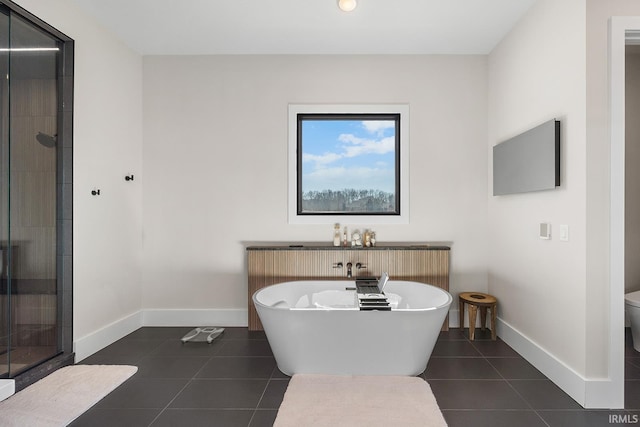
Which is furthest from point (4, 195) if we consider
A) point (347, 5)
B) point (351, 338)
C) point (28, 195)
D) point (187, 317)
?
point (347, 5)

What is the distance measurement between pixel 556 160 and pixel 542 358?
1449 millimetres

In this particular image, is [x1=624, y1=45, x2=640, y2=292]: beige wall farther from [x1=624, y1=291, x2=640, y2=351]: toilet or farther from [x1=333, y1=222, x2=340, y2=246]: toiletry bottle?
[x1=333, y1=222, x2=340, y2=246]: toiletry bottle

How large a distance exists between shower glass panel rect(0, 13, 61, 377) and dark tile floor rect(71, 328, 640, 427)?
1.77ft

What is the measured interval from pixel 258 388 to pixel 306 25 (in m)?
2.95

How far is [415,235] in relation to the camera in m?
3.69

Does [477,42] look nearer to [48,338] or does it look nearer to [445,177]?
[445,177]

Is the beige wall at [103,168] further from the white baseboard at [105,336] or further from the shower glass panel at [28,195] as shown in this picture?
the shower glass panel at [28,195]

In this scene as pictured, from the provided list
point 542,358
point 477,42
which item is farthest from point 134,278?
point 477,42

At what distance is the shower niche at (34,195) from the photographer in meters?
2.32

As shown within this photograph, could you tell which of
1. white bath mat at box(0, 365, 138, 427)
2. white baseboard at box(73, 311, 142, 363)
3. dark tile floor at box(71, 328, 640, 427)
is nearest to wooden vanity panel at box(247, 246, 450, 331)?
dark tile floor at box(71, 328, 640, 427)

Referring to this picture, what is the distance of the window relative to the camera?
3752 millimetres

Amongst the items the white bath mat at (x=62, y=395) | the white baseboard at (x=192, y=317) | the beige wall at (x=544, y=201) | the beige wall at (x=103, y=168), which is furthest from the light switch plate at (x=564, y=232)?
the beige wall at (x=103, y=168)

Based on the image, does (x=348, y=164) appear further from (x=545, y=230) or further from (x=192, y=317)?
(x=192, y=317)

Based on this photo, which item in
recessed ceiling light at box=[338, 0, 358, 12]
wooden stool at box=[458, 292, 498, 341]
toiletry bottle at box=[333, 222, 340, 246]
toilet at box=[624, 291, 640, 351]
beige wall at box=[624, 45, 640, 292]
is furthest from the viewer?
toiletry bottle at box=[333, 222, 340, 246]
